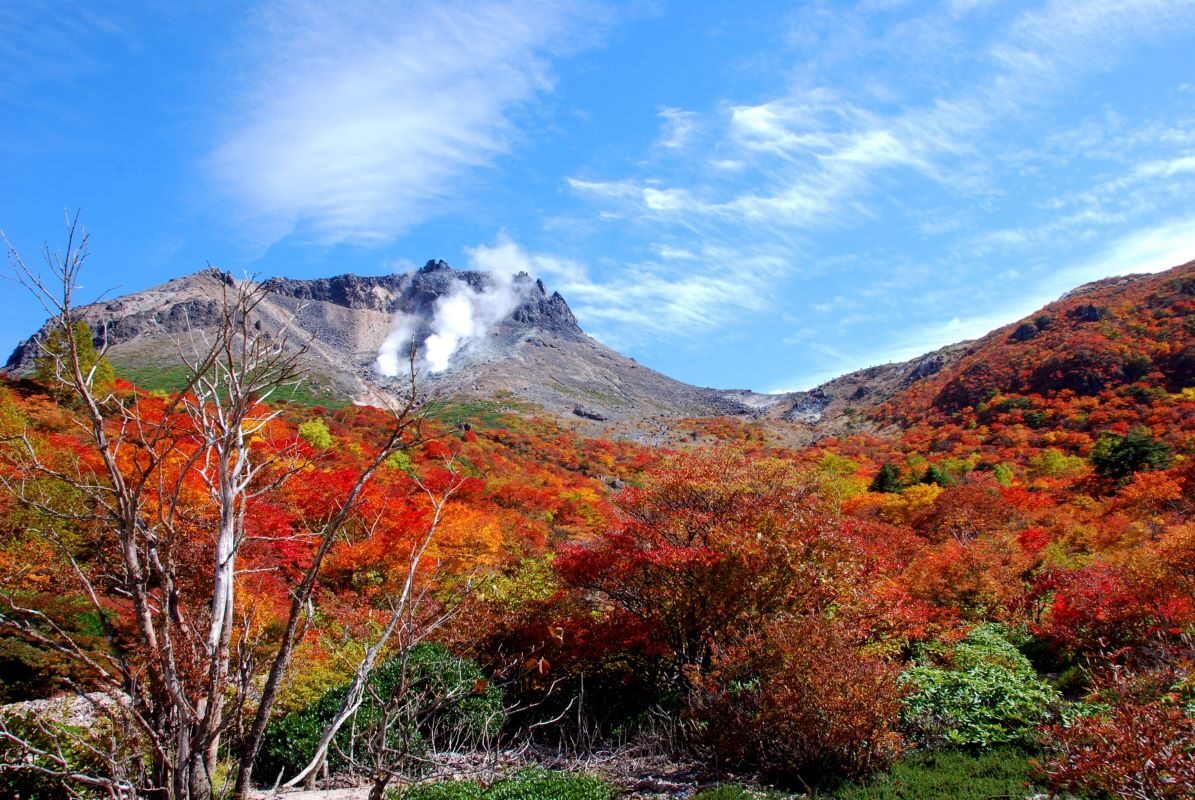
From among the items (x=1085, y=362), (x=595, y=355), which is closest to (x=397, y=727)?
(x=1085, y=362)

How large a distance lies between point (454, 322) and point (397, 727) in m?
158

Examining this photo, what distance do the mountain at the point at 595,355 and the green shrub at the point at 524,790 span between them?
5.75 meters

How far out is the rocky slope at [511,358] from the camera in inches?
3600

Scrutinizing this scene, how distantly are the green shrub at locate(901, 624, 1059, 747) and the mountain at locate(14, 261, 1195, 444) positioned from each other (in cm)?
865

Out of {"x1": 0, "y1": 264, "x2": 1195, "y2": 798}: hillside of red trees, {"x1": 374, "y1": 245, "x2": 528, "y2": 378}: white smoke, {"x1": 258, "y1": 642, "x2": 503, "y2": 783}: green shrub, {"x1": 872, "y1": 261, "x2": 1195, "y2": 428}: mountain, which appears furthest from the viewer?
{"x1": 374, "y1": 245, "x2": 528, "y2": 378}: white smoke

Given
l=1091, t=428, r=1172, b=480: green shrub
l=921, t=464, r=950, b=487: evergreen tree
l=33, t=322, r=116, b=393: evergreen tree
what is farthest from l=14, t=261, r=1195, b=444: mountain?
l=921, t=464, r=950, b=487: evergreen tree

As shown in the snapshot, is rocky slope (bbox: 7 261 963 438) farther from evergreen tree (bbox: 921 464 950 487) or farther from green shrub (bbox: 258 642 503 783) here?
green shrub (bbox: 258 642 503 783)

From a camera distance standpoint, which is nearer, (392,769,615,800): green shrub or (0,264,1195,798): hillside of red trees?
(392,769,615,800): green shrub

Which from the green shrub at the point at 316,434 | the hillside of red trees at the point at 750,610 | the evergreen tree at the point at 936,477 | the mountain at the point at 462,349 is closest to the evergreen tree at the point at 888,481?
the evergreen tree at the point at 936,477

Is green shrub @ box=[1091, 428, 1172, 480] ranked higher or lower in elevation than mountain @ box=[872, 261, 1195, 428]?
lower

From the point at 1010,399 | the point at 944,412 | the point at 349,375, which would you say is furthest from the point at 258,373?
the point at 349,375

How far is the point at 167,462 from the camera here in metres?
16.5

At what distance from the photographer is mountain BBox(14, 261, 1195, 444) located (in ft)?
206

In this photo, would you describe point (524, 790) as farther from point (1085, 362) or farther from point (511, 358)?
point (511, 358)
